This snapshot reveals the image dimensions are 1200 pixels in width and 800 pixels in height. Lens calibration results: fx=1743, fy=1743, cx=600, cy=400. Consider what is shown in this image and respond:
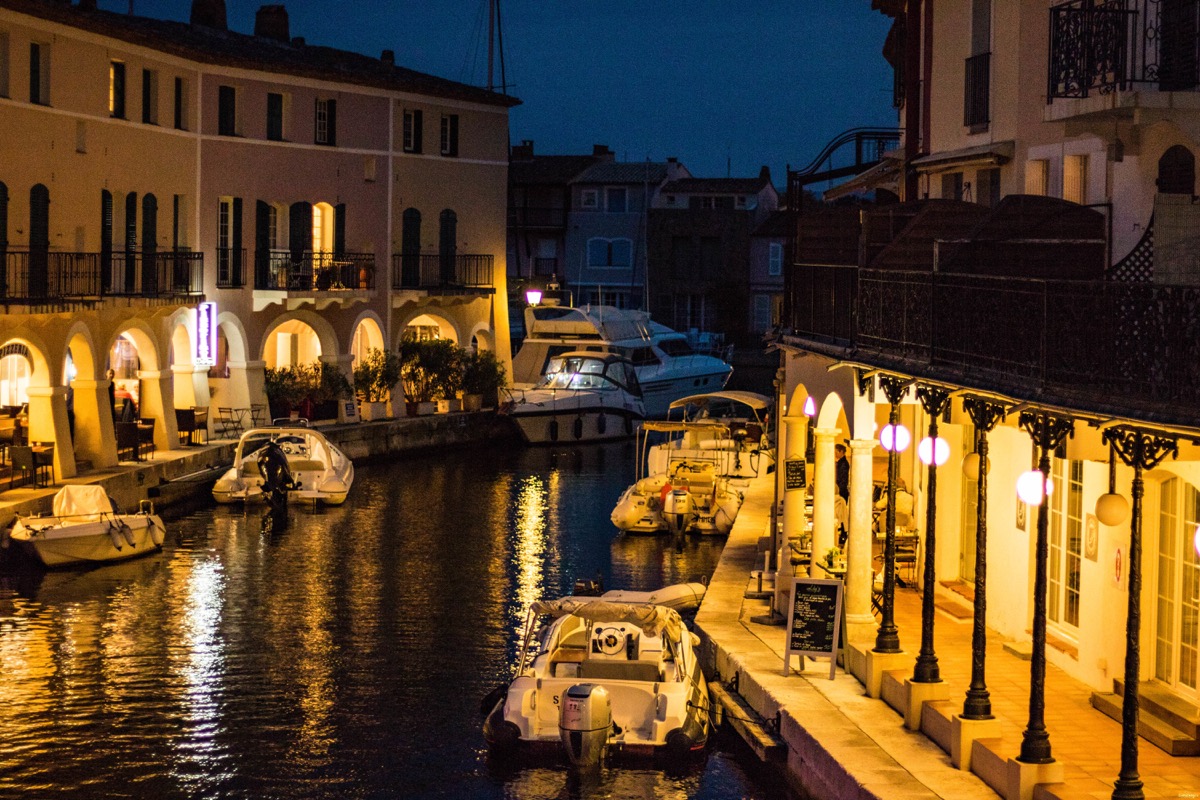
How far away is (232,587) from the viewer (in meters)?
27.8

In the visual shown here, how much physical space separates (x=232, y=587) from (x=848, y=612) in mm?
A: 12125

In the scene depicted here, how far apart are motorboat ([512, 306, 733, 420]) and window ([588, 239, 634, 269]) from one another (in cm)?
2007

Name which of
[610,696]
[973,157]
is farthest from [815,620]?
[973,157]

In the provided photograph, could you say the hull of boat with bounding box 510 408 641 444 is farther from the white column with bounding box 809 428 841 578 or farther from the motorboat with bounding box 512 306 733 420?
the white column with bounding box 809 428 841 578

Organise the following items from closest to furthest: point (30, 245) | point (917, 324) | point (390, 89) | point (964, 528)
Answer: point (917, 324) < point (964, 528) < point (30, 245) < point (390, 89)

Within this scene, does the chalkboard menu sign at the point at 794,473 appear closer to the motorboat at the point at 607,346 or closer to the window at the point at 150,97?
the window at the point at 150,97

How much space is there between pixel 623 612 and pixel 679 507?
1352 cm

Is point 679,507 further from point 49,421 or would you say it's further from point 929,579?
point 929,579

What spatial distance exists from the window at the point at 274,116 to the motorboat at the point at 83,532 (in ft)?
63.1

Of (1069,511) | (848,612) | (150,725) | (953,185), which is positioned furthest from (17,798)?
(953,185)

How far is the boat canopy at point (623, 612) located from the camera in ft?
63.6

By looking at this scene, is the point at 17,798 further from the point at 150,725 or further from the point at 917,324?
the point at 917,324

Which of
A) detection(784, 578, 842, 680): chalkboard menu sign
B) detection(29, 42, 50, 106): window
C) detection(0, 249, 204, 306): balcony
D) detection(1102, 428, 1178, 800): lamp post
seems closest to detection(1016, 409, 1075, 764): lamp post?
detection(1102, 428, 1178, 800): lamp post

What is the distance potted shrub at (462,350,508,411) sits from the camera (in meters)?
52.0
